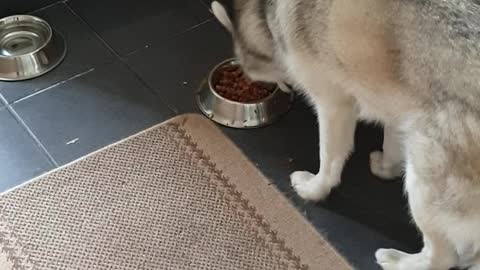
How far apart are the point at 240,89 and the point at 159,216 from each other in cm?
61

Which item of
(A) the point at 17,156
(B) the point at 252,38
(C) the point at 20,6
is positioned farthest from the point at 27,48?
(B) the point at 252,38

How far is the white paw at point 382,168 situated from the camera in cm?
255

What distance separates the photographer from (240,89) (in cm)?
278

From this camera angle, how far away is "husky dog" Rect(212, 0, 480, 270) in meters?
1.72

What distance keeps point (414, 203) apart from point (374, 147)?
71cm

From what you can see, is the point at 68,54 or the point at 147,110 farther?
the point at 68,54

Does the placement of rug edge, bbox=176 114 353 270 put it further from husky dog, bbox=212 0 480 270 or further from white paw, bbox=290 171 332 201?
husky dog, bbox=212 0 480 270

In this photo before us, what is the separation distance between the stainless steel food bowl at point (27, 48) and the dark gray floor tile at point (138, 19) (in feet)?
0.65

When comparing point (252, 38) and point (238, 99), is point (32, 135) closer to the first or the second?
point (238, 99)

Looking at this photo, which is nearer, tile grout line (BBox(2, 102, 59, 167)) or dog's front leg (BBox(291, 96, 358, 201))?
dog's front leg (BBox(291, 96, 358, 201))

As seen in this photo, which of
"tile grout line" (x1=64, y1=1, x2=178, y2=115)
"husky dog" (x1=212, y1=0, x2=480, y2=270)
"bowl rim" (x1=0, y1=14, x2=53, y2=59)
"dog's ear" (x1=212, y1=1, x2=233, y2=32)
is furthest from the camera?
"bowl rim" (x1=0, y1=14, x2=53, y2=59)

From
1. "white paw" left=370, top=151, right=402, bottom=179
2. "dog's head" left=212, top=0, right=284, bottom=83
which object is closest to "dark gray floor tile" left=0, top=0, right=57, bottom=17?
"dog's head" left=212, top=0, right=284, bottom=83

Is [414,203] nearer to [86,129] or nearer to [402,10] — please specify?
[402,10]

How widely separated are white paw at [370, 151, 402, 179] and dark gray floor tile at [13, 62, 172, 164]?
0.79 metres
